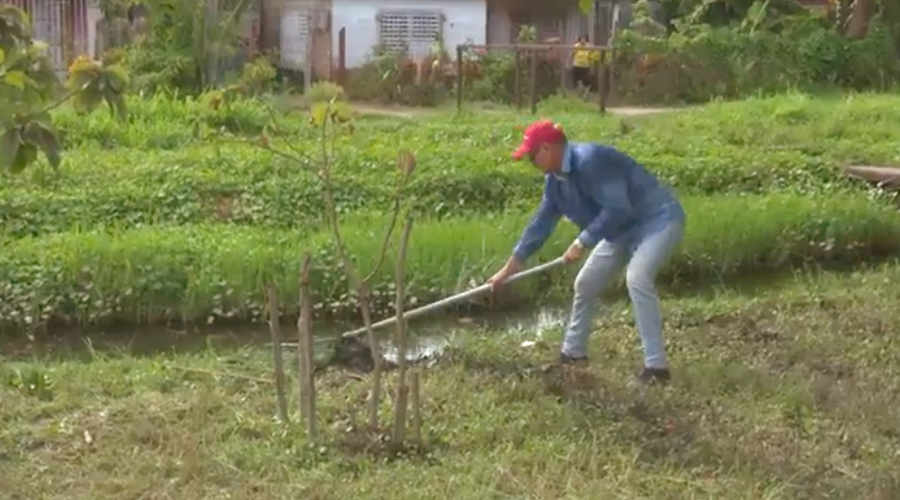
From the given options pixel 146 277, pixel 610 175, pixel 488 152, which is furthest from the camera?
pixel 488 152

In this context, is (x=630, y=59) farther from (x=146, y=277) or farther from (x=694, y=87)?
(x=146, y=277)

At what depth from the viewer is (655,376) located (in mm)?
6141

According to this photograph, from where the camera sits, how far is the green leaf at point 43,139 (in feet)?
11.1

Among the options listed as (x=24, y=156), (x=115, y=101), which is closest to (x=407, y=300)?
(x=115, y=101)

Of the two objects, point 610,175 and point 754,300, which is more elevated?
point 610,175

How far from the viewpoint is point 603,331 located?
7.30 metres

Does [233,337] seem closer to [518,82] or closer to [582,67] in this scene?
[518,82]

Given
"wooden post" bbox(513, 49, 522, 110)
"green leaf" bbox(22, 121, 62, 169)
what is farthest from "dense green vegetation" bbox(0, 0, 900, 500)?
"wooden post" bbox(513, 49, 522, 110)

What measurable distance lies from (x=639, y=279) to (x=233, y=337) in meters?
3.28

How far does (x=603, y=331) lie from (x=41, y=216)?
4.93m

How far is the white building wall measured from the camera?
867 inches

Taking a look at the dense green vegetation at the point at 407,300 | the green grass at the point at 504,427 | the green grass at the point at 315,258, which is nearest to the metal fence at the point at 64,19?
the dense green vegetation at the point at 407,300

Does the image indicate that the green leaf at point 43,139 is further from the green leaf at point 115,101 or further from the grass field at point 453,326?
the grass field at point 453,326

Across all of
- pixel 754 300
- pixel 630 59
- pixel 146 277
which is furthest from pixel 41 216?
pixel 630 59
